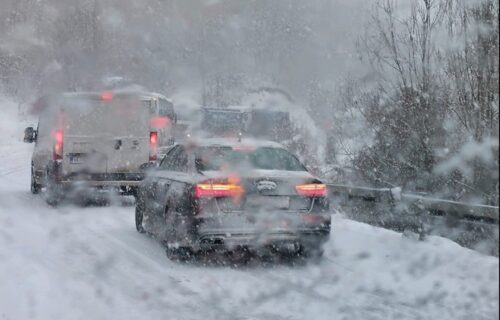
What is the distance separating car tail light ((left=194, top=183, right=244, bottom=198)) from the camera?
750cm

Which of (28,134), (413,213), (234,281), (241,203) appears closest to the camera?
(234,281)

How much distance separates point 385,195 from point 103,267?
441 cm

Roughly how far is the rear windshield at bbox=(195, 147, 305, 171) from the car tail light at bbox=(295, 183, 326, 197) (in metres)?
0.44

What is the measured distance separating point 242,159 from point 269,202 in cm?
87

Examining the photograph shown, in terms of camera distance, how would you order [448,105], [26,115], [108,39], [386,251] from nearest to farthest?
[386,251] < [448,105] < [26,115] < [108,39]

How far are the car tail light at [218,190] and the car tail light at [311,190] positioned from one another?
0.71 metres

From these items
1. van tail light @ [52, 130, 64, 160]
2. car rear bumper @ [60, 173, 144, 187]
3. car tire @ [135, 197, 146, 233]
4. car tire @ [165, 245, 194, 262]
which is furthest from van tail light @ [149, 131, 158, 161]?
car tire @ [165, 245, 194, 262]

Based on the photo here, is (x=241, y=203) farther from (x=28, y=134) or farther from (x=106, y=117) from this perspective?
(x=28, y=134)

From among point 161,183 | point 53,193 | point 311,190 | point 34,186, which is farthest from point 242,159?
point 34,186

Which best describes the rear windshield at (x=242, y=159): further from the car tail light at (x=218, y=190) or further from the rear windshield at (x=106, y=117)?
the rear windshield at (x=106, y=117)

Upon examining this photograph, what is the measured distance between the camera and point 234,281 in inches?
279

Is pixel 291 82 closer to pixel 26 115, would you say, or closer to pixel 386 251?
pixel 26 115

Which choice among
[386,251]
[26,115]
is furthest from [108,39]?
[386,251]

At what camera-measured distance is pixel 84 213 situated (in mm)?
12984
